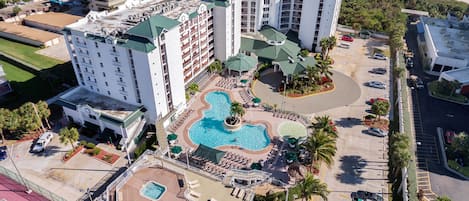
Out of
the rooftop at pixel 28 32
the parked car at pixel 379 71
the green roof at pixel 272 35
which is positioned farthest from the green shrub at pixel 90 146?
the parked car at pixel 379 71

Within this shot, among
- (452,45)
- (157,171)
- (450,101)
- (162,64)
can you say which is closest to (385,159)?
(450,101)

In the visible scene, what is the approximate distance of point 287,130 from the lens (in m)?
66.2

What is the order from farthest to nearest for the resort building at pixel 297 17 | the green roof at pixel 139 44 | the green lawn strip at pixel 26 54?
the resort building at pixel 297 17 < the green lawn strip at pixel 26 54 < the green roof at pixel 139 44

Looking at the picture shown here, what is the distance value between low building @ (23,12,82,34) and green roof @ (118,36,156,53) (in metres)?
70.0

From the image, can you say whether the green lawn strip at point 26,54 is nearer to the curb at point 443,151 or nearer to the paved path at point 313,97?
the paved path at point 313,97

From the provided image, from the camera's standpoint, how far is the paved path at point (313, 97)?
2933 inches

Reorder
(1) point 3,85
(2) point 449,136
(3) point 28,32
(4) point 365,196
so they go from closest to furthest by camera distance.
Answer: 1. (4) point 365,196
2. (2) point 449,136
3. (1) point 3,85
4. (3) point 28,32

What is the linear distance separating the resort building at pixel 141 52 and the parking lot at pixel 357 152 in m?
34.4

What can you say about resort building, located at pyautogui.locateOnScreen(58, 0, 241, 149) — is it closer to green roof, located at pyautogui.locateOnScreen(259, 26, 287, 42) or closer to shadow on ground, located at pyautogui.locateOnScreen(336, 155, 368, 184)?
green roof, located at pyautogui.locateOnScreen(259, 26, 287, 42)

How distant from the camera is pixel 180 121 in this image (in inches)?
2707

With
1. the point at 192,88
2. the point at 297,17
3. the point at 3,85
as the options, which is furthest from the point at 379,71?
Answer: the point at 3,85

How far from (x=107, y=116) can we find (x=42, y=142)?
1366 centimetres

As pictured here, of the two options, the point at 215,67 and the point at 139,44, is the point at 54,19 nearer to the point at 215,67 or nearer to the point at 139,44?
the point at 215,67

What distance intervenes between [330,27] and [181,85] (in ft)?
166
